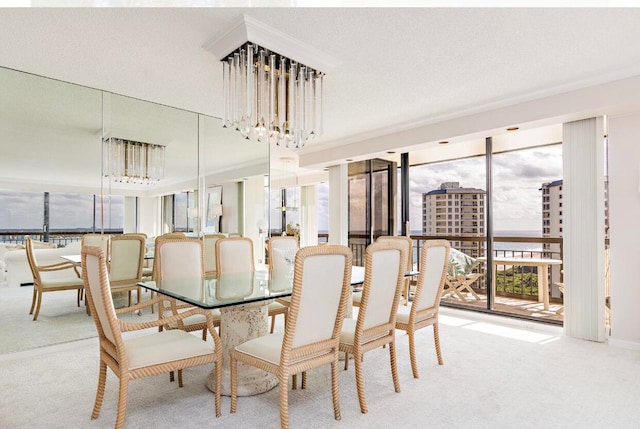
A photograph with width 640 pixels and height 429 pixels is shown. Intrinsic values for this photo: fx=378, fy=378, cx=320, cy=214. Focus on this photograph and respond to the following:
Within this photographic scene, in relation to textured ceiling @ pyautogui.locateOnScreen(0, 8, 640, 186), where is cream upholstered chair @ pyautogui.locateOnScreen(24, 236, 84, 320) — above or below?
below

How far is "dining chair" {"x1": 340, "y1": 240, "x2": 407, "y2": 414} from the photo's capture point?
2.23m

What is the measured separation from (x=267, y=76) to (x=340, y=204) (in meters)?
3.90

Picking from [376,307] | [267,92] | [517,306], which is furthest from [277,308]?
[517,306]

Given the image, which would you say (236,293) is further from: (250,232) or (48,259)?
(250,232)

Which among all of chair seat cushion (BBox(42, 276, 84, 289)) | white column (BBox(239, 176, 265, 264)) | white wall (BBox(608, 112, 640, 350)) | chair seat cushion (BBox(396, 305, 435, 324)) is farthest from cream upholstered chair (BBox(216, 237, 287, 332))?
white wall (BBox(608, 112, 640, 350))

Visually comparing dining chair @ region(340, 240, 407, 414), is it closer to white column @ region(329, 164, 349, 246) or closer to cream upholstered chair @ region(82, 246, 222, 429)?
cream upholstered chair @ region(82, 246, 222, 429)

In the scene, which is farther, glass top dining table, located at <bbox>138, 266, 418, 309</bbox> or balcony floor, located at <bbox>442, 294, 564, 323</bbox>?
balcony floor, located at <bbox>442, 294, 564, 323</bbox>

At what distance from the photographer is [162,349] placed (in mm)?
2014

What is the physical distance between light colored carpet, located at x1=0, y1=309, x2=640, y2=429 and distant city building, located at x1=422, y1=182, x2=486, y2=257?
6.99 feet

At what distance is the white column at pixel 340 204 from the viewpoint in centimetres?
661

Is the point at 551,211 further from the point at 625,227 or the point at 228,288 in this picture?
the point at 228,288

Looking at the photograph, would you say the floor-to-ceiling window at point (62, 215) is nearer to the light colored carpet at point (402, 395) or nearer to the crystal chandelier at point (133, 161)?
the crystal chandelier at point (133, 161)

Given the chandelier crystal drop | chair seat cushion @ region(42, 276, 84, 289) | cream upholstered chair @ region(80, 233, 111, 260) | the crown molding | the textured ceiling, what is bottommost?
chair seat cushion @ region(42, 276, 84, 289)

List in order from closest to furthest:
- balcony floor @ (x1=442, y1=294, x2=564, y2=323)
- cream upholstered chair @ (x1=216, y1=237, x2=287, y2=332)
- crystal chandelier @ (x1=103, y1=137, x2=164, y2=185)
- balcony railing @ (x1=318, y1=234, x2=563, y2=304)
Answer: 1. cream upholstered chair @ (x1=216, y1=237, x2=287, y2=332)
2. crystal chandelier @ (x1=103, y1=137, x2=164, y2=185)
3. balcony floor @ (x1=442, y1=294, x2=564, y2=323)
4. balcony railing @ (x1=318, y1=234, x2=563, y2=304)
